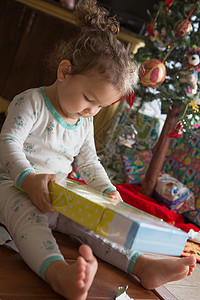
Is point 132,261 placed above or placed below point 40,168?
below

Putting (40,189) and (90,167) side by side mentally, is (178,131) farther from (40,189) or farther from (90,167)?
(40,189)

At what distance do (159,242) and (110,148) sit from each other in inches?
69.7

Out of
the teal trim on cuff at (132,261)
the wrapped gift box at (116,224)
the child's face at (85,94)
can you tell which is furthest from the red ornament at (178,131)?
the wrapped gift box at (116,224)

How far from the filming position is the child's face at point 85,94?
3.35 feet

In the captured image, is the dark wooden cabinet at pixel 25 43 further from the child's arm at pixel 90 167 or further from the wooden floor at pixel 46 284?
the wooden floor at pixel 46 284

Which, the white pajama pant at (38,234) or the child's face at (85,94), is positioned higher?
the child's face at (85,94)

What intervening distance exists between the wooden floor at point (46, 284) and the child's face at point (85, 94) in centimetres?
38

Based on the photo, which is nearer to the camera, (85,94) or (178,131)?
(85,94)

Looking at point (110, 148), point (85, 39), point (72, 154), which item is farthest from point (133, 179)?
point (85, 39)

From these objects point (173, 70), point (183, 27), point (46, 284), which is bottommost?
point (46, 284)

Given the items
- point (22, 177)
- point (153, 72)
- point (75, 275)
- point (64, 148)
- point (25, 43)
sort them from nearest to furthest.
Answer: point (75, 275), point (22, 177), point (64, 148), point (153, 72), point (25, 43)

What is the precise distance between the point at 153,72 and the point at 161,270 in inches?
49.8

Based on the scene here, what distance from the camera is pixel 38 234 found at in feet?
2.72

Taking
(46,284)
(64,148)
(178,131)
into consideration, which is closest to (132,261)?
(46,284)
